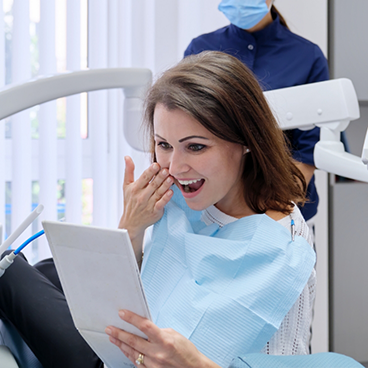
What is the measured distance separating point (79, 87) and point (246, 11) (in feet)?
2.63

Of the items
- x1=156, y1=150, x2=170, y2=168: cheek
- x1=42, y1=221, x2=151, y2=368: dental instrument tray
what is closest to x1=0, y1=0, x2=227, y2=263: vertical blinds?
x1=156, y1=150, x2=170, y2=168: cheek

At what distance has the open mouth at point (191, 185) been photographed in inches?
37.0

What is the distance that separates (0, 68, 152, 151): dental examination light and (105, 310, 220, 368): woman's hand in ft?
1.48

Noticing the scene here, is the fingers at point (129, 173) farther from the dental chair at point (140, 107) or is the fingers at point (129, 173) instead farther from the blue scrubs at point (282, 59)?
the blue scrubs at point (282, 59)

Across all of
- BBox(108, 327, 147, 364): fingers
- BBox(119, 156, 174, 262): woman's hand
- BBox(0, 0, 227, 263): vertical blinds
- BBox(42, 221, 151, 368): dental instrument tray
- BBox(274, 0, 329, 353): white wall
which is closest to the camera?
BBox(42, 221, 151, 368): dental instrument tray

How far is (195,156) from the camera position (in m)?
0.90

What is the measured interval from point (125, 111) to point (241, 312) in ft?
1.76

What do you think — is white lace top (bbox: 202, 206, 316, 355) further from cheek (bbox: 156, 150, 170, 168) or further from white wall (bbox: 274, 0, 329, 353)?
white wall (bbox: 274, 0, 329, 353)

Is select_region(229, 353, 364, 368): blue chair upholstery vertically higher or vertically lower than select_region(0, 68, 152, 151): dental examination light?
lower

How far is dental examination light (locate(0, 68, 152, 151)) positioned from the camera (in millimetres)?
834

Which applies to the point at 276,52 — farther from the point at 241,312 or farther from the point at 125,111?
the point at 241,312

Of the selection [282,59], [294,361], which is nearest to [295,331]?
[294,361]

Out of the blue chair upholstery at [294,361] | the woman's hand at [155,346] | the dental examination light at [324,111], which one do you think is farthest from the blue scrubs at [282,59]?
the woman's hand at [155,346]

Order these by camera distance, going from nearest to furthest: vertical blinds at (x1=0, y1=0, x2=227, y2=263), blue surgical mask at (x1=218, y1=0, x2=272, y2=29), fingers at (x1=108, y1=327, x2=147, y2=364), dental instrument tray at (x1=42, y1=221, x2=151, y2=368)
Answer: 1. dental instrument tray at (x1=42, y1=221, x2=151, y2=368)
2. fingers at (x1=108, y1=327, x2=147, y2=364)
3. blue surgical mask at (x1=218, y1=0, x2=272, y2=29)
4. vertical blinds at (x1=0, y1=0, x2=227, y2=263)
